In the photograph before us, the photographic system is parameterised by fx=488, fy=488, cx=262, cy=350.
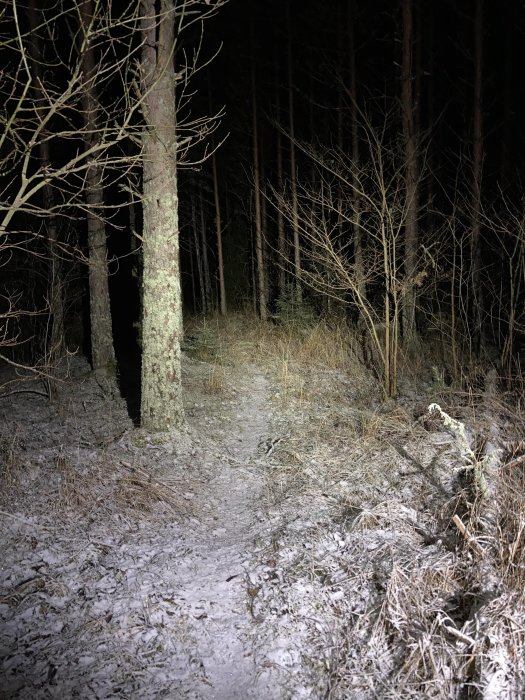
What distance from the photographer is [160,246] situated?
233 inches

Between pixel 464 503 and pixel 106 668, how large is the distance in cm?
291

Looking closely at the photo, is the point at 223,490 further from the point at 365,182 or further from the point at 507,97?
the point at 507,97

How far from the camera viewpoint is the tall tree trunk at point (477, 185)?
10328mm

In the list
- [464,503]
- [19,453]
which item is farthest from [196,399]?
[464,503]

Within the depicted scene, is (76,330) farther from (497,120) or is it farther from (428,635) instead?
(497,120)

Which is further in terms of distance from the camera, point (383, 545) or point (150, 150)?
point (150, 150)

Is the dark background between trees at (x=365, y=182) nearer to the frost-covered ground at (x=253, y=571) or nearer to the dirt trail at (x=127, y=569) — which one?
the frost-covered ground at (x=253, y=571)

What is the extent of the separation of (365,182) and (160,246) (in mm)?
9761

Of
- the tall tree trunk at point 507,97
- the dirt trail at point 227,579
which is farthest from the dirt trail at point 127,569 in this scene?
the tall tree trunk at point 507,97

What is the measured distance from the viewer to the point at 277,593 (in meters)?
3.63

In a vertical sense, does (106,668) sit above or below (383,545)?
below

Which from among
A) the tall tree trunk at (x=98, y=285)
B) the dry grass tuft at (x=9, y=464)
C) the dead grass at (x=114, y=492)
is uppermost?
the tall tree trunk at (x=98, y=285)

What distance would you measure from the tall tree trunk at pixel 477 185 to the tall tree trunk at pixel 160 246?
6.81 metres

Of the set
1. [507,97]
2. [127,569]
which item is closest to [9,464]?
[127,569]
